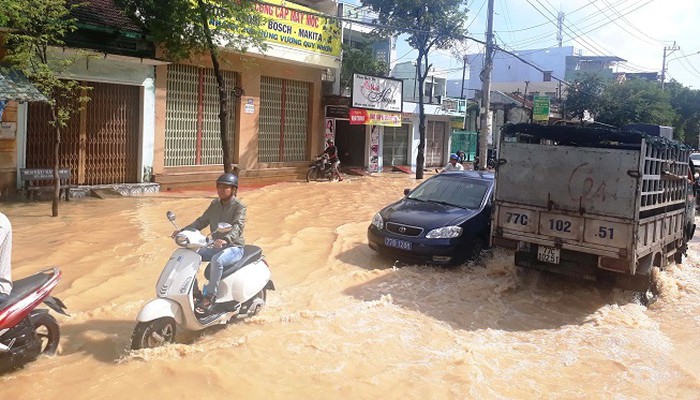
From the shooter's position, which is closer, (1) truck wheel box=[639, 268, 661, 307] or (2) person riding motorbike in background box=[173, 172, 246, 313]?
(2) person riding motorbike in background box=[173, 172, 246, 313]

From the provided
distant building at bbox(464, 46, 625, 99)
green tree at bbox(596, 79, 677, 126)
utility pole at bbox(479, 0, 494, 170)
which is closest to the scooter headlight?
utility pole at bbox(479, 0, 494, 170)

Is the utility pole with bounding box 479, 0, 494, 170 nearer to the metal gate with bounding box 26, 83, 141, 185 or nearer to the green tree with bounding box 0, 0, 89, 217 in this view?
the metal gate with bounding box 26, 83, 141, 185

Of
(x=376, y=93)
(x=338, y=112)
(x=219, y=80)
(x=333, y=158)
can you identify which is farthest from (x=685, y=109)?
(x=219, y=80)

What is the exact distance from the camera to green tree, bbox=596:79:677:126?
3825 centimetres

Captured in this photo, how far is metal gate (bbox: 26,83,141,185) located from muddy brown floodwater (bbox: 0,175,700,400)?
3324mm

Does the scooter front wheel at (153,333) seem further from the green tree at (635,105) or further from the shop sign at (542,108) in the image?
the green tree at (635,105)

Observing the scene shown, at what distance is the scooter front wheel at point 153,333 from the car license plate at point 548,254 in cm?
469

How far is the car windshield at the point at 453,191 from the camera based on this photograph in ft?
31.3

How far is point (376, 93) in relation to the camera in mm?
22531

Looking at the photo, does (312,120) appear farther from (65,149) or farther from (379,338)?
(379,338)

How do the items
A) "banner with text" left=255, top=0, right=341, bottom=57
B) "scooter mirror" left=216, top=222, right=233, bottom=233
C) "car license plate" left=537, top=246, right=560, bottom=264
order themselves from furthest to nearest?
1. "banner with text" left=255, top=0, right=341, bottom=57
2. "car license plate" left=537, top=246, right=560, bottom=264
3. "scooter mirror" left=216, top=222, right=233, bottom=233

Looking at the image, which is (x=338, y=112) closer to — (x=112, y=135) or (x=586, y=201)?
(x=112, y=135)

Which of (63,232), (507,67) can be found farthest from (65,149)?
(507,67)

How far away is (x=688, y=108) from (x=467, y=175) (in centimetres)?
4190
